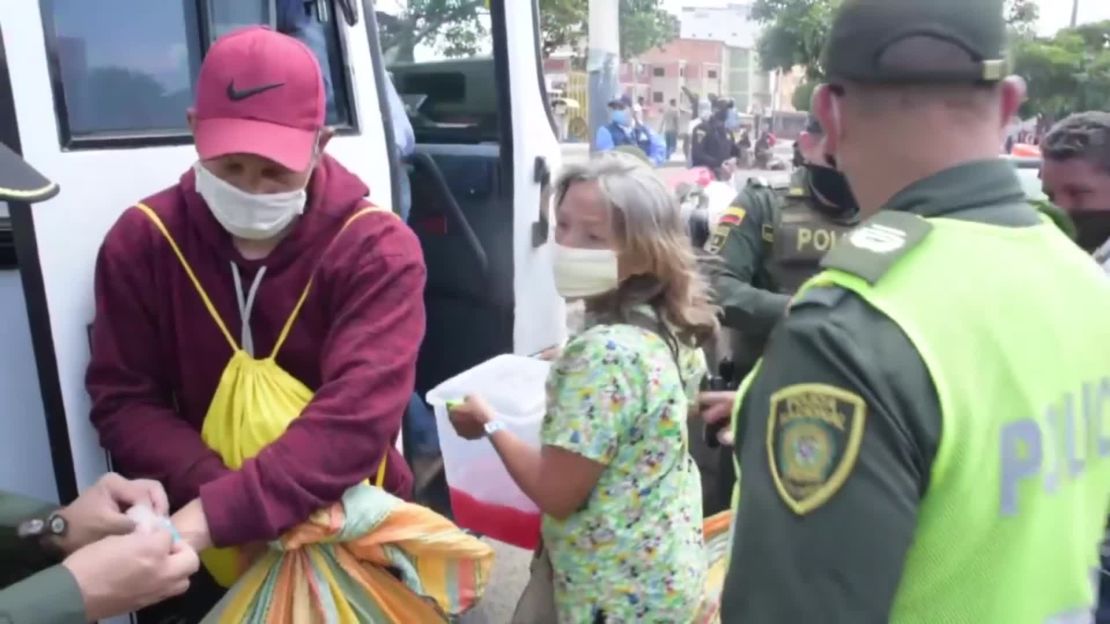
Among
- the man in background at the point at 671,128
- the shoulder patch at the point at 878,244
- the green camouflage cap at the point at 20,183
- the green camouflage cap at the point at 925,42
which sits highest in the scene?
the green camouflage cap at the point at 925,42

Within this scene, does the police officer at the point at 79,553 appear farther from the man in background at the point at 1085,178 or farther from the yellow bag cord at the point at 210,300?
the man in background at the point at 1085,178

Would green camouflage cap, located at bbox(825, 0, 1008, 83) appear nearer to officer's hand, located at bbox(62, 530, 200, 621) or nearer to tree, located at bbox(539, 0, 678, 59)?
officer's hand, located at bbox(62, 530, 200, 621)

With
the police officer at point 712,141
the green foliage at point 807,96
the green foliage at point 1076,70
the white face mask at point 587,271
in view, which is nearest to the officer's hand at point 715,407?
the white face mask at point 587,271

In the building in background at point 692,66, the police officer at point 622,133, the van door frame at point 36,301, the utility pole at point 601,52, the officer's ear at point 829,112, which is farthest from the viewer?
the building in background at point 692,66

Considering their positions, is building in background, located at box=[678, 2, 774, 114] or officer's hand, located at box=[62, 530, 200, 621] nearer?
officer's hand, located at box=[62, 530, 200, 621]

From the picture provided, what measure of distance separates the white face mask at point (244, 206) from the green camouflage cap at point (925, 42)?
3.71 ft

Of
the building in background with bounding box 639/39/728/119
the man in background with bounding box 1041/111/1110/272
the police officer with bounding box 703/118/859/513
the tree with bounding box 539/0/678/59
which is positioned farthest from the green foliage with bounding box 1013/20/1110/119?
the building in background with bounding box 639/39/728/119

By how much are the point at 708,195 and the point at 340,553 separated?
11.2 ft

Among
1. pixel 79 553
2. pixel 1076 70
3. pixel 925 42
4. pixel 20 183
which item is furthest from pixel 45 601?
pixel 1076 70

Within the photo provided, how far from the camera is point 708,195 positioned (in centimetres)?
495

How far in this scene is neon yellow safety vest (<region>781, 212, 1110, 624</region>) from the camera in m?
1.00

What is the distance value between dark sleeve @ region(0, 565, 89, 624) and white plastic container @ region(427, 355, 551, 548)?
3.33 feet

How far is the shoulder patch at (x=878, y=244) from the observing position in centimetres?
103

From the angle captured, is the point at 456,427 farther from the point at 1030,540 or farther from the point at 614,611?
the point at 1030,540
